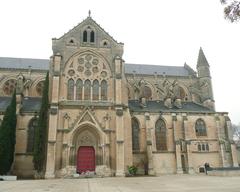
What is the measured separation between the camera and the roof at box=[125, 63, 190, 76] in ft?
164

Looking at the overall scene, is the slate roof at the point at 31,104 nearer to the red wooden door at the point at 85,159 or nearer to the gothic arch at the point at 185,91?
the red wooden door at the point at 85,159

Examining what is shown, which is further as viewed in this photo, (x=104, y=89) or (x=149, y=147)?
(x=149, y=147)

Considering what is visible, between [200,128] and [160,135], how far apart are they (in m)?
6.20

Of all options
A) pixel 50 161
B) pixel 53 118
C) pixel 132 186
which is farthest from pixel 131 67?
pixel 132 186

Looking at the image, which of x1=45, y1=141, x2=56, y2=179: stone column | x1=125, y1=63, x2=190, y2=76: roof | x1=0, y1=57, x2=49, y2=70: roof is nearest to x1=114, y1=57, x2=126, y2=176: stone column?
x1=45, y1=141, x2=56, y2=179: stone column

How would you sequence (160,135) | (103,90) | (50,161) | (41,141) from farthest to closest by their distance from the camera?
1. (160,135)
2. (103,90)
3. (41,141)
4. (50,161)

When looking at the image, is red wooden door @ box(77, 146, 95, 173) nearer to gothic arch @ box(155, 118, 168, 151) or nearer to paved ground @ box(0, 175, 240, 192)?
gothic arch @ box(155, 118, 168, 151)

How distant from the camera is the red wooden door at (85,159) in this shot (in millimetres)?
31094

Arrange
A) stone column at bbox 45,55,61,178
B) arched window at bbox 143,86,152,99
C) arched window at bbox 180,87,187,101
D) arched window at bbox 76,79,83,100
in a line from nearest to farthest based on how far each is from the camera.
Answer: stone column at bbox 45,55,61,178
arched window at bbox 76,79,83,100
arched window at bbox 143,86,152,99
arched window at bbox 180,87,187,101

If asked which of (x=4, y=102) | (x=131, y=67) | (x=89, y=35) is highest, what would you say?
(x=131, y=67)

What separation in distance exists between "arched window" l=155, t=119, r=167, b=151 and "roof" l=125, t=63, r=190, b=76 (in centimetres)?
1329

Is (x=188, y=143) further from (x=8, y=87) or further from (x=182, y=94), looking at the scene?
(x=8, y=87)

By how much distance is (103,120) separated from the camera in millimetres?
32312

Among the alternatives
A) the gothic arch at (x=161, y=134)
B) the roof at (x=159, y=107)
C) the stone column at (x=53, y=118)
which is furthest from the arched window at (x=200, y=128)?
the stone column at (x=53, y=118)
